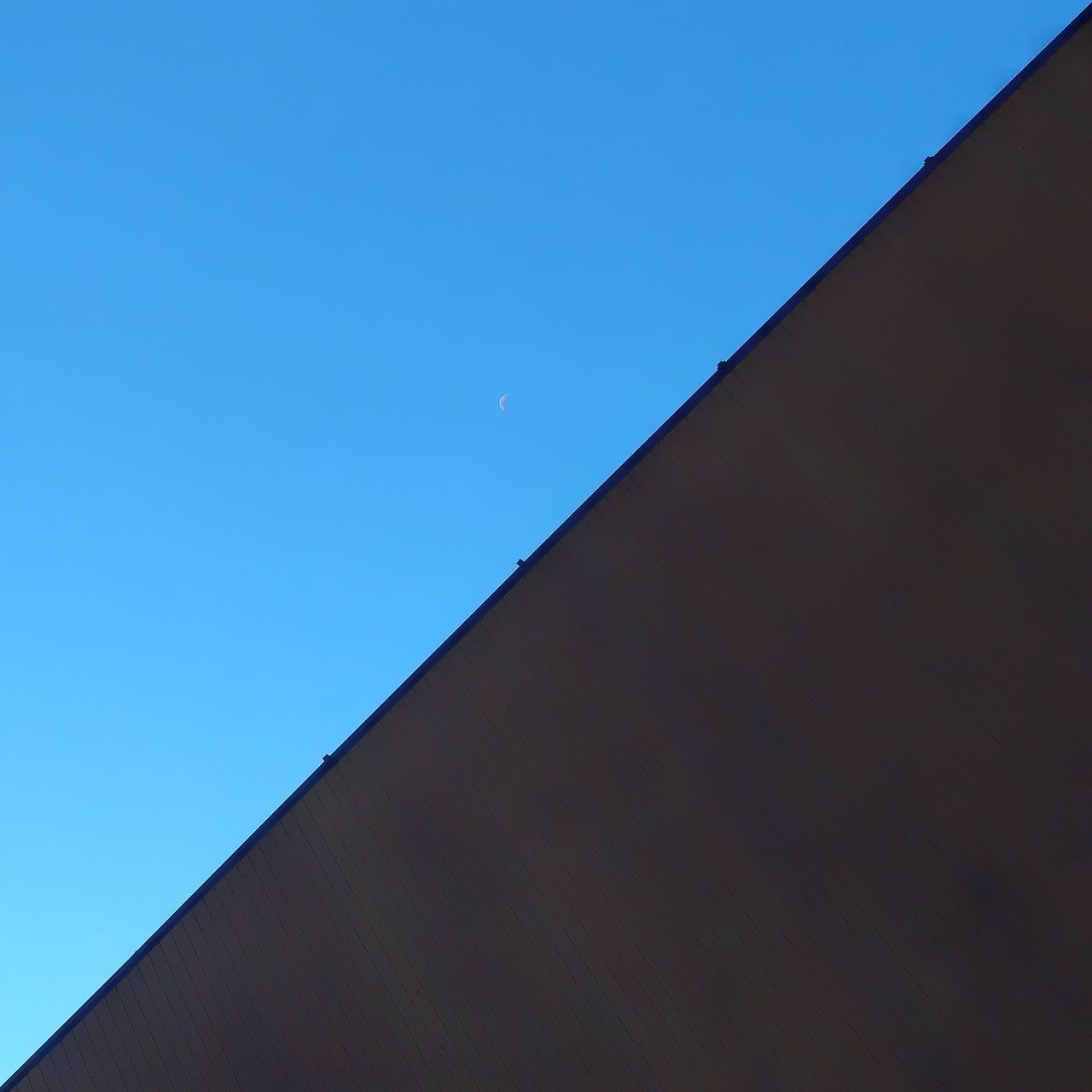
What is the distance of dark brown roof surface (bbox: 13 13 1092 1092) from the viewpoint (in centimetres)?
648

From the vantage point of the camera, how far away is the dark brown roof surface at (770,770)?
648 cm

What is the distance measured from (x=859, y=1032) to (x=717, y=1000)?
911 mm

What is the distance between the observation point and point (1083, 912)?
6.15 metres

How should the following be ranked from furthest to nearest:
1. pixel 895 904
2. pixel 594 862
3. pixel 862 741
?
1. pixel 594 862
2. pixel 862 741
3. pixel 895 904

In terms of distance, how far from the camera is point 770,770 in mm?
7215

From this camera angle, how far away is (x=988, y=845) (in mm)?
6484

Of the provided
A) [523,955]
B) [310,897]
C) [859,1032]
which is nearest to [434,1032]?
[523,955]

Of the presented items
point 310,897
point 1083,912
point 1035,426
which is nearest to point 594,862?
point 310,897

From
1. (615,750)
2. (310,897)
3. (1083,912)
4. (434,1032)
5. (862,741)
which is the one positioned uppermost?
(310,897)

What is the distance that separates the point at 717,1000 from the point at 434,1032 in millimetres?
2136

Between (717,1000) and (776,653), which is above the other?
(776,653)

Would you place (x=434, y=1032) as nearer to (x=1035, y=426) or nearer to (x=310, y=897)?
(x=310, y=897)

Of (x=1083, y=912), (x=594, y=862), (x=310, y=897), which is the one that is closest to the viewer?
(x=1083, y=912)

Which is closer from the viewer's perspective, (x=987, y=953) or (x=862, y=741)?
(x=987, y=953)
